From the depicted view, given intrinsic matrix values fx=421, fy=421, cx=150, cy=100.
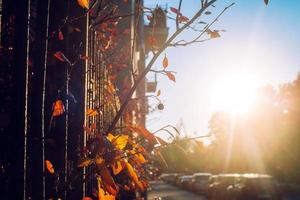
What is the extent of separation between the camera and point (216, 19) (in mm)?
3348

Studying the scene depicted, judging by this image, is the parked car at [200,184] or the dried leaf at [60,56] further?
the parked car at [200,184]

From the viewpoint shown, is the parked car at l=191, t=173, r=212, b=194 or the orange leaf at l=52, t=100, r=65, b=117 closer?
the orange leaf at l=52, t=100, r=65, b=117

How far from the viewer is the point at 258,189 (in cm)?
1841

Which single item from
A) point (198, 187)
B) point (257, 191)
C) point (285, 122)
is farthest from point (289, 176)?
point (257, 191)

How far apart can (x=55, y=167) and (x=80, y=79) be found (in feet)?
2.07

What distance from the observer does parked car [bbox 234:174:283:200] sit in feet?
59.4

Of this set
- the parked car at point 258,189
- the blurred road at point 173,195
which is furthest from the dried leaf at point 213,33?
the blurred road at point 173,195

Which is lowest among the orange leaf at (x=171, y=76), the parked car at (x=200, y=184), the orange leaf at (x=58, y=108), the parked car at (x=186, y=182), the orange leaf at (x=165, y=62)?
the parked car at (x=186, y=182)

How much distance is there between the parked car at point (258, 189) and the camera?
59.4 feet

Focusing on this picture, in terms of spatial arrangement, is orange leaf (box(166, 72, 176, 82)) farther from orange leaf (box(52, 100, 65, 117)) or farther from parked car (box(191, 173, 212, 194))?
parked car (box(191, 173, 212, 194))

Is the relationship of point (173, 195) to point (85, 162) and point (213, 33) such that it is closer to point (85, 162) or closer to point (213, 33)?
point (213, 33)

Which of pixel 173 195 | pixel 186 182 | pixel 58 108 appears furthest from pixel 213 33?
pixel 186 182

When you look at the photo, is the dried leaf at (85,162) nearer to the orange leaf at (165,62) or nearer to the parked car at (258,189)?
the orange leaf at (165,62)

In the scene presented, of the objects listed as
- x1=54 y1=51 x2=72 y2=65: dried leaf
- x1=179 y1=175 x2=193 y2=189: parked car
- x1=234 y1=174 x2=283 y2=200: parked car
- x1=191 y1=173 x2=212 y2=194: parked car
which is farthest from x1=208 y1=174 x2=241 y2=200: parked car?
x1=54 y1=51 x2=72 y2=65: dried leaf
